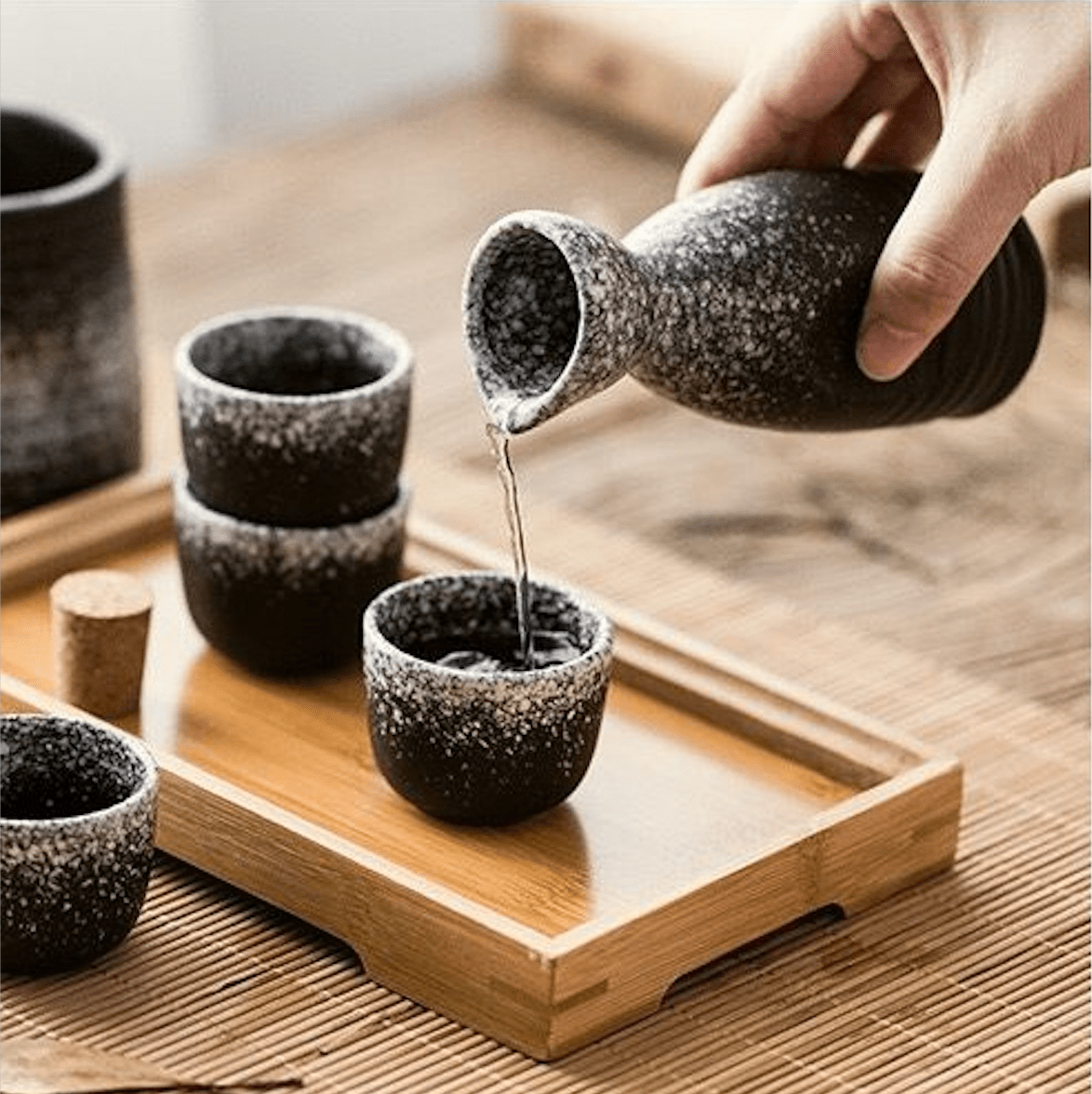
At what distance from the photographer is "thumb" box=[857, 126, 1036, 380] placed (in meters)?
1.29

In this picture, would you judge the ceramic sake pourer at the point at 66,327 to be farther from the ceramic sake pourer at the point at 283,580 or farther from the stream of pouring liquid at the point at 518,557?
the stream of pouring liquid at the point at 518,557

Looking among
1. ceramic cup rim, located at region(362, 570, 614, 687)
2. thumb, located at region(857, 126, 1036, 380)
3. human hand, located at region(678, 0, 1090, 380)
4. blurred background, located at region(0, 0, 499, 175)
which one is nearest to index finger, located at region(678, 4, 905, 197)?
human hand, located at region(678, 0, 1090, 380)

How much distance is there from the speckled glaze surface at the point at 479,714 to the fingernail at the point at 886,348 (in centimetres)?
19

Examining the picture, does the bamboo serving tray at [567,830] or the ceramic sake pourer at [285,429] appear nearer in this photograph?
the bamboo serving tray at [567,830]

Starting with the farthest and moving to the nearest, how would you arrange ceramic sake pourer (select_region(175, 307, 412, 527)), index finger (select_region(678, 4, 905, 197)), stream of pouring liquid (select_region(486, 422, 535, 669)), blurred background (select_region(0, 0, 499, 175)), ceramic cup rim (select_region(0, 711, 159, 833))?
blurred background (select_region(0, 0, 499, 175)) < index finger (select_region(678, 4, 905, 197)) < ceramic sake pourer (select_region(175, 307, 412, 527)) < stream of pouring liquid (select_region(486, 422, 535, 669)) < ceramic cup rim (select_region(0, 711, 159, 833))

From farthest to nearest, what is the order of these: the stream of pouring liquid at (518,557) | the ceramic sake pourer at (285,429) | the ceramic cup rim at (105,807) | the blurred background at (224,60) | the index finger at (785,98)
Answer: the blurred background at (224,60) < the index finger at (785,98) < the ceramic sake pourer at (285,429) < the stream of pouring liquid at (518,557) < the ceramic cup rim at (105,807)

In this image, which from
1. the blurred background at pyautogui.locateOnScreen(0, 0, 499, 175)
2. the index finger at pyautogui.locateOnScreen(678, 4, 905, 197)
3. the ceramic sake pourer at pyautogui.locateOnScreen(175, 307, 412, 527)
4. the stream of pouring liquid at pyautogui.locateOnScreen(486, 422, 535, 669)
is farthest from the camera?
the blurred background at pyautogui.locateOnScreen(0, 0, 499, 175)

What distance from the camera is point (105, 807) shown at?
3.98 ft

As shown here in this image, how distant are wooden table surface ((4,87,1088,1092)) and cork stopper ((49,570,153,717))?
108mm

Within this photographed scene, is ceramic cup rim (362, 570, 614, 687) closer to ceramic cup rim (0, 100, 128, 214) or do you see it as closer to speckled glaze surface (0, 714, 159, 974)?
speckled glaze surface (0, 714, 159, 974)

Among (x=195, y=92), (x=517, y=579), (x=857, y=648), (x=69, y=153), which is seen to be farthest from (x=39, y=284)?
(x=195, y=92)

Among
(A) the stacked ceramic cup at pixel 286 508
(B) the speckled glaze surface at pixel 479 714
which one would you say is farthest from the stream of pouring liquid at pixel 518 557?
(A) the stacked ceramic cup at pixel 286 508

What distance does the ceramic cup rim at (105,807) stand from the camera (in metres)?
1.13

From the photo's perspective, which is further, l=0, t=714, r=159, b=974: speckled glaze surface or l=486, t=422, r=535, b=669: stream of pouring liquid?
l=486, t=422, r=535, b=669: stream of pouring liquid
